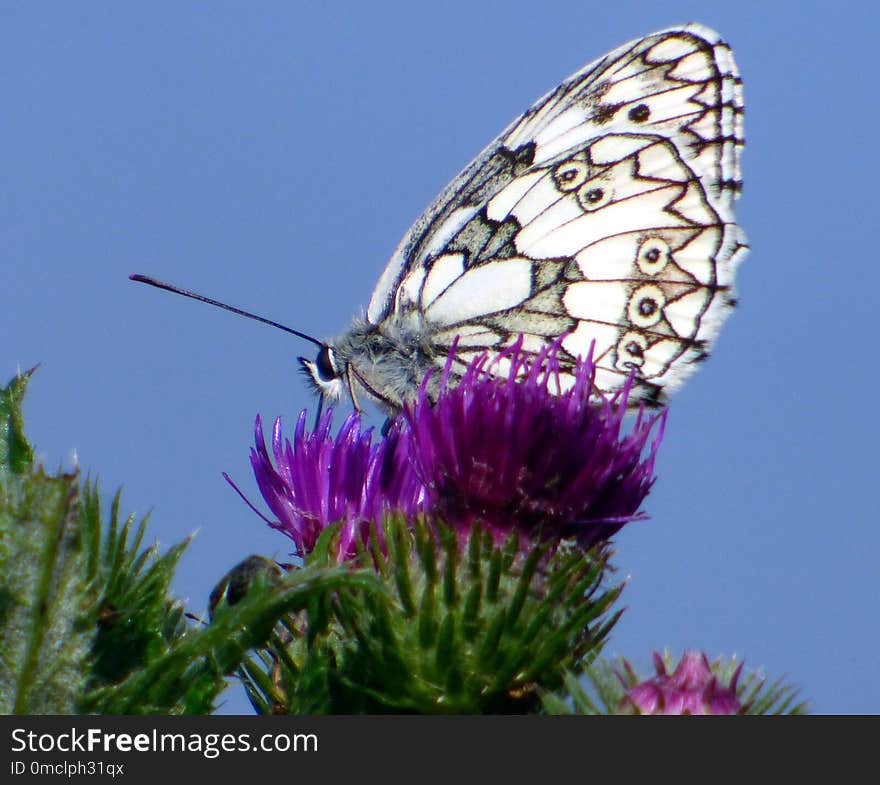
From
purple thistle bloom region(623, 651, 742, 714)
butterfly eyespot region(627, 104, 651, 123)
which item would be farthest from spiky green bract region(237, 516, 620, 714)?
butterfly eyespot region(627, 104, 651, 123)

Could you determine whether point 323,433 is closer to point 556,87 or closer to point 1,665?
point 1,665

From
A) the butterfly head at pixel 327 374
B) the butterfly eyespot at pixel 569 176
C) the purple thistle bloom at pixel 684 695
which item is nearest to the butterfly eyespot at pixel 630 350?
the butterfly eyespot at pixel 569 176

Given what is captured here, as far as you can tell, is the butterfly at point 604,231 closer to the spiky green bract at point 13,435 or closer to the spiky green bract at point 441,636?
the spiky green bract at point 441,636

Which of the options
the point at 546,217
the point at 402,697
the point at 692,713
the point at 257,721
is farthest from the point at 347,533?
the point at 546,217

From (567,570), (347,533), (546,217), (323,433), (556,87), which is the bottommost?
(567,570)

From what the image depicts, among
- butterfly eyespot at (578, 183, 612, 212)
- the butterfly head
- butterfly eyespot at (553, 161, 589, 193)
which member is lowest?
the butterfly head

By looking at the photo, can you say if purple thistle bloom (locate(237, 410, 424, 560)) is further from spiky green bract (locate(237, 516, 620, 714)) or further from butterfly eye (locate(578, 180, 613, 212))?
butterfly eye (locate(578, 180, 613, 212))
